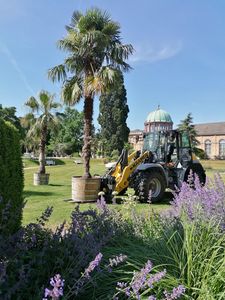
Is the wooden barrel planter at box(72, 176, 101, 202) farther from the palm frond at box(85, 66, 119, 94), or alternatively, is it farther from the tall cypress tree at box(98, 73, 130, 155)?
the tall cypress tree at box(98, 73, 130, 155)

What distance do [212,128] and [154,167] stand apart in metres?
92.7

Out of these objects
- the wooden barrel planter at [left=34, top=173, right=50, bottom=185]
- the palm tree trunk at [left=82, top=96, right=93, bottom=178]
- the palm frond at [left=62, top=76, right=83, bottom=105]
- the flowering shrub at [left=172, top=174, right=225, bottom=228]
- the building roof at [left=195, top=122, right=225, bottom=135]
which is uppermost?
the building roof at [left=195, top=122, right=225, bottom=135]

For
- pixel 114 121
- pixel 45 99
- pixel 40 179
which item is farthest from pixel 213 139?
pixel 40 179

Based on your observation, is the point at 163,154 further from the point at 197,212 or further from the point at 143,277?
the point at 143,277

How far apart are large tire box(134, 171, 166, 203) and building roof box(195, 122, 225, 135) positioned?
88375 millimetres

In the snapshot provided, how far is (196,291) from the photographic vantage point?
237cm

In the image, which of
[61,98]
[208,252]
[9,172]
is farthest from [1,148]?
[61,98]

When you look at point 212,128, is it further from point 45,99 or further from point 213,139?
point 45,99

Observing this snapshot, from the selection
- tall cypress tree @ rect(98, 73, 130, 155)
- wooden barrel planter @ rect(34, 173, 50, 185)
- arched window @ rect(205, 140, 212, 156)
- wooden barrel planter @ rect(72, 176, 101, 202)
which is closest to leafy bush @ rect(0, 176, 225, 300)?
wooden barrel planter @ rect(72, 176, 101, 202)

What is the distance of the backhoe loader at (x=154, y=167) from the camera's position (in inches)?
448

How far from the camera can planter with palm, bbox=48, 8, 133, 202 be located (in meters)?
11.6

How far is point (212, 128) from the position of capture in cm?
9981

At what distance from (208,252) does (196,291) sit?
440 millimetres

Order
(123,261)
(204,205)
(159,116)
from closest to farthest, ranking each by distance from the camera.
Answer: (123,261) < (204,205) < (159,116)
